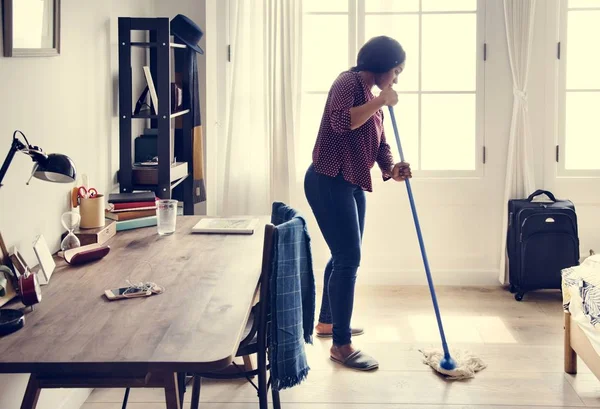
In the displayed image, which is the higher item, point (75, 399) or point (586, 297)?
point (586, 297)

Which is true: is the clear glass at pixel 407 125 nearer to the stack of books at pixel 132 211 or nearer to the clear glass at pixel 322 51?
the clear glass at pixel 322 51

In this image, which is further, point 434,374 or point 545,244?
point 545,244

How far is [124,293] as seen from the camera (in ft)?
7.03

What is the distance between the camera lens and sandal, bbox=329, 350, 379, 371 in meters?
3.35

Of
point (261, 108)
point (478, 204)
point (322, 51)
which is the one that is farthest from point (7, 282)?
point (478, 204)

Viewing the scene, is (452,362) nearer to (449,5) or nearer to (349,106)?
(349,106)

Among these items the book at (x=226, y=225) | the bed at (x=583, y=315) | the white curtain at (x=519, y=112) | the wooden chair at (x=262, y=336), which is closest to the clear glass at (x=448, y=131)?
the white curtain at (x=519, y=112)

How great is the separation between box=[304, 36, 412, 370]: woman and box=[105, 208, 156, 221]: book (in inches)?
26.5

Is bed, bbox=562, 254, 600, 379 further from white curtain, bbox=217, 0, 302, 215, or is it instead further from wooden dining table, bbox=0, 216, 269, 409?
white curtain, bbox=217, 0, 302, 215

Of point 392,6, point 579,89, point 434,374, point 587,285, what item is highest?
point 392,6

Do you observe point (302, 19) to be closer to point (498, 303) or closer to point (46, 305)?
point (498, 303)

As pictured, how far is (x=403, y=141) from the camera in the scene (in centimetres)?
465

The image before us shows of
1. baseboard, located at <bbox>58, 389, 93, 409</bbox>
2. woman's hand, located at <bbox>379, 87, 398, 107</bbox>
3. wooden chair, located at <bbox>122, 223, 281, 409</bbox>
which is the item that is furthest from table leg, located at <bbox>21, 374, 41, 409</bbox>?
woman's hand, located at <bbox>379, 87, 398, 107</bbox>

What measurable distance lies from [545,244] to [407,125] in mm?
1004
